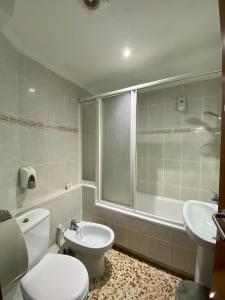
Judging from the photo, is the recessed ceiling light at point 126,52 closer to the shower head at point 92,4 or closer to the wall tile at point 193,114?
the shower head at point 92,4

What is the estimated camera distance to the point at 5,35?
1233mm

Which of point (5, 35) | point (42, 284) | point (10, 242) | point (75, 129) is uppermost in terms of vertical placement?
point (5, 35)

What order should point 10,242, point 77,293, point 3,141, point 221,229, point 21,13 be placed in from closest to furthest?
point 221,229 → point 10,242 → point 77,293 → point 21,13 → point 3,141

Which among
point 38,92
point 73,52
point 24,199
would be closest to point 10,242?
point 24,199

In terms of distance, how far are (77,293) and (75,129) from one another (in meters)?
1.67

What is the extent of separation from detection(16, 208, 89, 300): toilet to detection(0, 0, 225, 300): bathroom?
0.04ft

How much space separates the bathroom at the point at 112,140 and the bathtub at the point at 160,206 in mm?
19

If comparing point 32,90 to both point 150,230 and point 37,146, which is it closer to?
point 37,146

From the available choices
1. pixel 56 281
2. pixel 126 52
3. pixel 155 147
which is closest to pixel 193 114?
pixel 155 147

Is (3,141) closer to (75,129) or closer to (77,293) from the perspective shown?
(75,129)

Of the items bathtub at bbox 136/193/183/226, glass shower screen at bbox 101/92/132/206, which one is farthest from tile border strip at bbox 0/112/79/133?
bathtub at bbox 136/193/183/226

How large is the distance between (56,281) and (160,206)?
162 centimetres

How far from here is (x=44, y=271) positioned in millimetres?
1116

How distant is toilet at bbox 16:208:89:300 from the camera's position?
96cm
